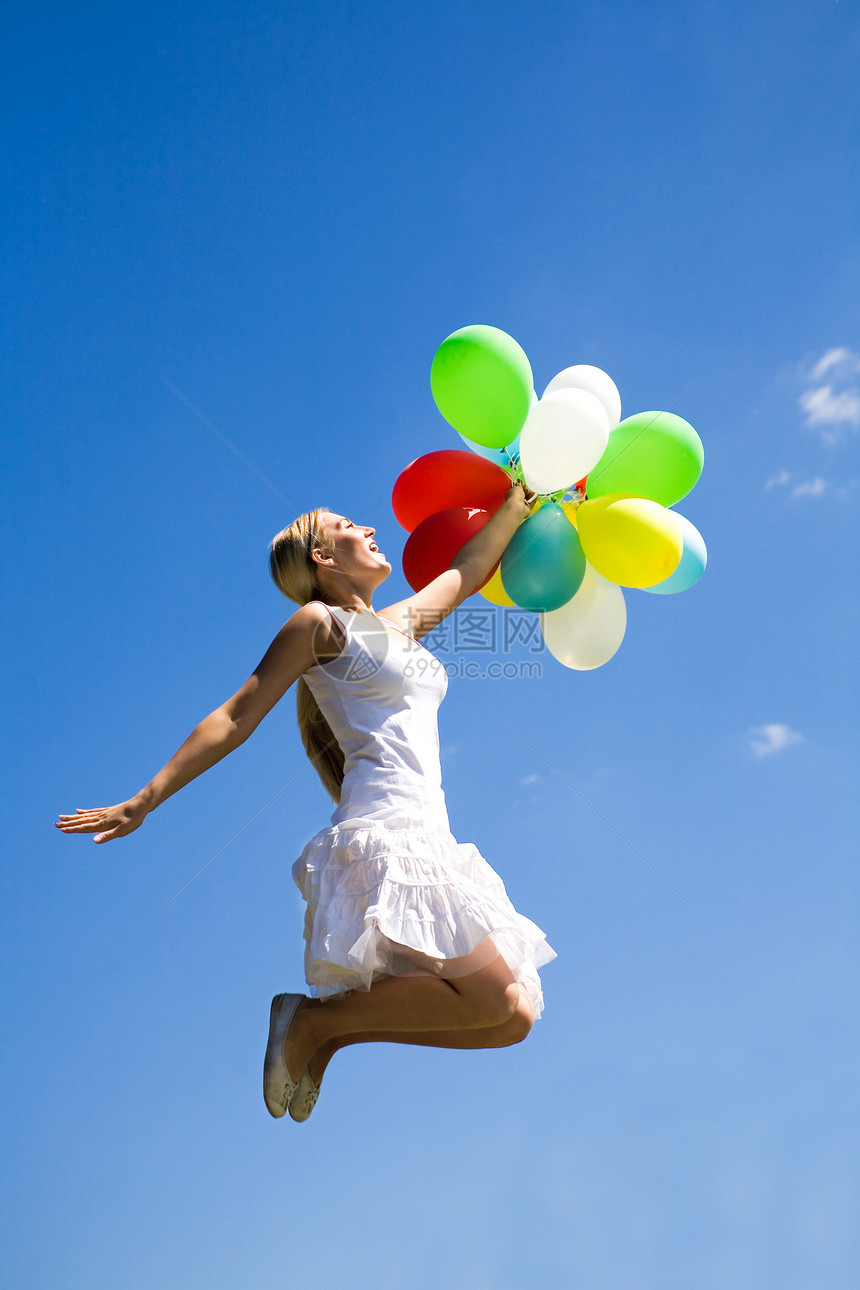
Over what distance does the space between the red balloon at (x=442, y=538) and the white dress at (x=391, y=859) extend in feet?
1.20

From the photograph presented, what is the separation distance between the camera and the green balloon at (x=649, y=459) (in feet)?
12.2

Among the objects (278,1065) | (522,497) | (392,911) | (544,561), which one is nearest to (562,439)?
(522,497)

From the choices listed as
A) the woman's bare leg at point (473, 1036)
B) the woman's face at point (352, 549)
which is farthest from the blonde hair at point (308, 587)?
the woman's bare leg at point (473, 1036)

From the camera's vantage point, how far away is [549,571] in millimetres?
3580

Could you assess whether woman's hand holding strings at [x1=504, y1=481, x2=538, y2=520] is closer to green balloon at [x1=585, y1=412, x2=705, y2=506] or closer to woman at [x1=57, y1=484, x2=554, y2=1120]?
green balloon at [x1=585, y1=412, x2=705, y2=506]

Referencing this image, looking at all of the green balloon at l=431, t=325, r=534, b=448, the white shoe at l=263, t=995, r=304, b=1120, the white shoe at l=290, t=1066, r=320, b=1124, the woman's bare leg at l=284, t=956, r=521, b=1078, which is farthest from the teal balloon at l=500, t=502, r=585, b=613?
the white shoe at l=290, t=1066, r=320, b=1124

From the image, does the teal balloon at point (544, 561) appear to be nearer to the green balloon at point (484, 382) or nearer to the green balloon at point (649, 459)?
the green balloon at point (649, 459)

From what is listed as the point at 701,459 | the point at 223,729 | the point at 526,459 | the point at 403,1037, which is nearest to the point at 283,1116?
the point at 403,1037

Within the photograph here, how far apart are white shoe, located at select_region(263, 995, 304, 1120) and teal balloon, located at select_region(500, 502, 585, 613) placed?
1.47 metres

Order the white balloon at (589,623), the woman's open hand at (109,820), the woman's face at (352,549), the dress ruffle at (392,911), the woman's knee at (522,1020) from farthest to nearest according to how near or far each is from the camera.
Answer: the white balloon at (589,623)
the woman's face at (352,549)
the woman's knee at (522,1020)
the dress ruffle at (392,911)
the woman's open hand at (109,820)

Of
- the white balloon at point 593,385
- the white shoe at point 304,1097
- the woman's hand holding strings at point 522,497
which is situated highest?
the white balloon at point 593,385

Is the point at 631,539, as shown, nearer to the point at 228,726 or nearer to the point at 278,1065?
the point at 228,726

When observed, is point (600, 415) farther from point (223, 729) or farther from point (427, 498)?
point (223, 729)

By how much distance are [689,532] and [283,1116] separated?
2322mm
